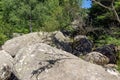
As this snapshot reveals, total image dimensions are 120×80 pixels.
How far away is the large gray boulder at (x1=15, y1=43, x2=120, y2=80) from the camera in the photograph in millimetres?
10934

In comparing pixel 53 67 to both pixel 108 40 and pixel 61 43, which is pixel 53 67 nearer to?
pixel 61 43

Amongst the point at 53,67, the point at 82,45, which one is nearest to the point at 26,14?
the point at 82,45

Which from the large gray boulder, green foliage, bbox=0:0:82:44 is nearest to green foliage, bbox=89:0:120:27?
green foliage, bbox=0:0:82:44

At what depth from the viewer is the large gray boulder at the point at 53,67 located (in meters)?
10.9

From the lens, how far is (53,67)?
37.2 ft

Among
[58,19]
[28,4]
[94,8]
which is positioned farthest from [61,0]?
[94,8]

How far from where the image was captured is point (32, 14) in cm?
4562

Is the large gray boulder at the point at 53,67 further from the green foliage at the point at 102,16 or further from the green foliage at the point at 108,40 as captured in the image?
the green foliage at the point at 102,16

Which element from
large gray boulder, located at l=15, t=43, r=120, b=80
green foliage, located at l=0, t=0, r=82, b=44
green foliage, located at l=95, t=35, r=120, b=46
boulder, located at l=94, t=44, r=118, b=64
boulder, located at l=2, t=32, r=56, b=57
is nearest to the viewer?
large gray boulder, located at l=15, t=43, r=120, b=80

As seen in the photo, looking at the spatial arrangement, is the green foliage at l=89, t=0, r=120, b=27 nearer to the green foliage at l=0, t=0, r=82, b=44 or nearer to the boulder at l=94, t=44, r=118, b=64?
the boulder at l=94, t=44, r=118, b=64

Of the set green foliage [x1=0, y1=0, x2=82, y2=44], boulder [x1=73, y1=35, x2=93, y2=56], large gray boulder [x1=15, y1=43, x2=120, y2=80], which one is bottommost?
green foliage [x1=0, y1=0, x2=82, y2=44]

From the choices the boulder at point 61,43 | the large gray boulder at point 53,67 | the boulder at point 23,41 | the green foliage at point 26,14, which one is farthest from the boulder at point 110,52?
the green foliage at point 26,14

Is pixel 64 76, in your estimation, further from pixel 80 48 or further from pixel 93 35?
pixel 93 35

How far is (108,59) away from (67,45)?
10.3 ft
